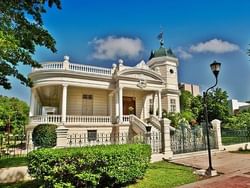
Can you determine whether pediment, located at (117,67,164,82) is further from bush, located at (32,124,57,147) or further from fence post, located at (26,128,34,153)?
fence post, located at (26,128,34,153)

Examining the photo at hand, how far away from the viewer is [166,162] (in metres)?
9.72

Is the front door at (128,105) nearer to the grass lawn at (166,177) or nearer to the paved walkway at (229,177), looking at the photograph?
the paved walkway at (229,177)

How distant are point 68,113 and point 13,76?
1112 centimetres

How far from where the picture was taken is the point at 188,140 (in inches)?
467

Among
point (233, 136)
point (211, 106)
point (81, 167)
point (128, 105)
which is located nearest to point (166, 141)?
point (81, 167)

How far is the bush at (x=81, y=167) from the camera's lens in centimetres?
540

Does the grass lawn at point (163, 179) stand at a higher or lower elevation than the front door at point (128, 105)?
lower

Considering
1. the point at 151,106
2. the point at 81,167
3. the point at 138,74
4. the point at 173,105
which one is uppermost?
the point at 138,74

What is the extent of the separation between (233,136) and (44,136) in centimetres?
1403

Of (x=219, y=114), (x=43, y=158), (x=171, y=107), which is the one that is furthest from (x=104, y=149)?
(x=219, y=114)

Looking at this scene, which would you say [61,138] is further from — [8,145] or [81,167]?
[8,145]

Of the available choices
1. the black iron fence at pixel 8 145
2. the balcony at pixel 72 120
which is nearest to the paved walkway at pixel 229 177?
the black iron fence at pixel 8 145

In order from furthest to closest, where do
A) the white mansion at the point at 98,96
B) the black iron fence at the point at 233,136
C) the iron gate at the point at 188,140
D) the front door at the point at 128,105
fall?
the front door at the point at 128,105, the white mansion at the point at 98,96, the black iron fence at the point at 233,136, the iron gate at the point at 188,140

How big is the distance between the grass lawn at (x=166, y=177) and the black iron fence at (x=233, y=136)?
7838 millimetres
